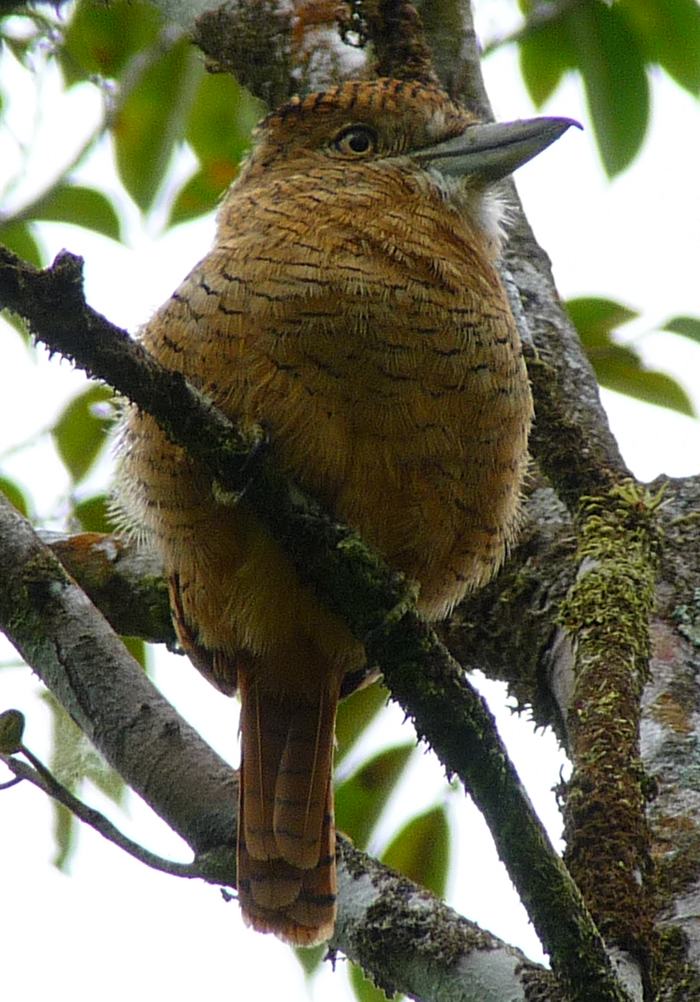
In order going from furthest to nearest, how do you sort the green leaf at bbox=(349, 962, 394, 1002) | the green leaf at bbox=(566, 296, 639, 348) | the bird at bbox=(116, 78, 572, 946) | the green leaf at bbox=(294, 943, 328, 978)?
1. the green leaf at bbox=(566, 296, 639, 348)
2. the green leaf at bbox=(349, 962, 394, 1002)
3. the green leaf at bbox=(294, 943, 328, 978)
4. the bird at bbox=(116, 78, 572, 946)

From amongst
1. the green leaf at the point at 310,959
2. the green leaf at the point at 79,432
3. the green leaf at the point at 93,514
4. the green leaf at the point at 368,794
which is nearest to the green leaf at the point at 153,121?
the green leaf at the point at 79,432

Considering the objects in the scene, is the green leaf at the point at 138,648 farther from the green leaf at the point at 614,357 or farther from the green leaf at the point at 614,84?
the green leaf at the point at 614,84

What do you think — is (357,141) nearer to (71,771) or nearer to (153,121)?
(153,121)

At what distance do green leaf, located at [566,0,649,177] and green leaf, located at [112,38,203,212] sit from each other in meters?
1.10

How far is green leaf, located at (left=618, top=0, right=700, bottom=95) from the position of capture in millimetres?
3262

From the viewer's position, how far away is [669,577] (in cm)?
289

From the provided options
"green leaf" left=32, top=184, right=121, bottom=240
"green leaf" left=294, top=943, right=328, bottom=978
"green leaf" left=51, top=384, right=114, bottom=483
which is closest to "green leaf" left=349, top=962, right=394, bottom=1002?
"green leaf" left=294, top=943, right=328, bottom=978

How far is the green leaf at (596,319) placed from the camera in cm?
367

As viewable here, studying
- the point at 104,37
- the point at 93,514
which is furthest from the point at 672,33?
the point at 93,514

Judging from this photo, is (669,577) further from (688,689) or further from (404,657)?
(404,657)

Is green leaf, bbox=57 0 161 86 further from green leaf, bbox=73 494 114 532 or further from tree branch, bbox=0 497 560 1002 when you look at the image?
tree branch, bbox=0 497 560 1002

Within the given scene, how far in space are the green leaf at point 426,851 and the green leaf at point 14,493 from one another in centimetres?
129

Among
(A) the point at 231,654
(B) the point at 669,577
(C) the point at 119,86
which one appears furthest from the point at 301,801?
(C) the point at 119,86

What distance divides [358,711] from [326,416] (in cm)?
117
